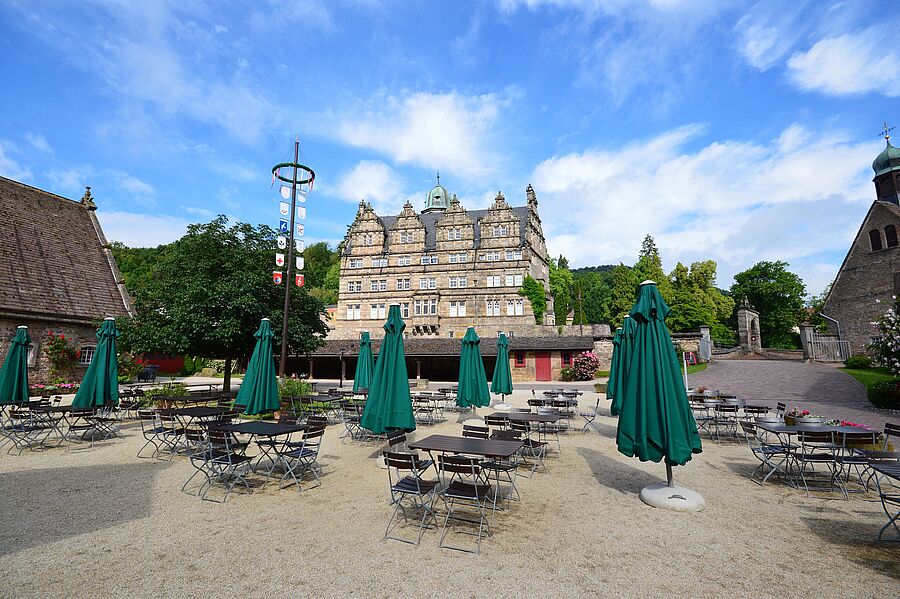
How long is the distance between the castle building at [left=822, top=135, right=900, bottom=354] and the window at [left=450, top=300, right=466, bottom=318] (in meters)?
27.5

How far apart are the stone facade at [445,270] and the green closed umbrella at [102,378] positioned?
1019 inches

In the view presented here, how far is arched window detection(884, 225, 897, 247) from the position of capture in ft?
93.9

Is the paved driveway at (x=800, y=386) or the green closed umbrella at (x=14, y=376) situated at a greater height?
→ the green closed umbrella at (x=14, y=376)

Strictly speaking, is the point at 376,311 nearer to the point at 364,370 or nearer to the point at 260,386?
the point at 364,370

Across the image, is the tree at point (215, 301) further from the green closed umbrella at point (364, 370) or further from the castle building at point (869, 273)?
the castle building at point (869, 273)

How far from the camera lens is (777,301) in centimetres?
4897

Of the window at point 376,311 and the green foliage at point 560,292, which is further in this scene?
the green foliage at point 560,292

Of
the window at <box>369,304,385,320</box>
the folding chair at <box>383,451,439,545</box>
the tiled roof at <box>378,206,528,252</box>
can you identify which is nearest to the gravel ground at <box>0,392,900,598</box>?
the folding chair at <box>383,451,439,545</box>

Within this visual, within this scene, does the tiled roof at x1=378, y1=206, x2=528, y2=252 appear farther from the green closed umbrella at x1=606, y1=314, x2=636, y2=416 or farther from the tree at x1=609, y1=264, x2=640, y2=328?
the green closed umbrella at x1=606, y1=314, x2=636, y2=416

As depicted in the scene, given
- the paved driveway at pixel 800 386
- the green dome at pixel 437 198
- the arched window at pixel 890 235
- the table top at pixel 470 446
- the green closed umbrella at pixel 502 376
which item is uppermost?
the green dome at pixel 437 198

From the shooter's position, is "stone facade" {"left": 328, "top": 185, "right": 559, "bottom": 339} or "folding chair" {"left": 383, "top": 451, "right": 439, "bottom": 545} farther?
"stone facade" {"left": 328, "top": 185, "right": 559, "bottom": 339}

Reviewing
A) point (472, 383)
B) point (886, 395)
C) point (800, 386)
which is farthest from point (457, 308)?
point (886, 395)

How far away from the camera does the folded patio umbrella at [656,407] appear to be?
5684mm

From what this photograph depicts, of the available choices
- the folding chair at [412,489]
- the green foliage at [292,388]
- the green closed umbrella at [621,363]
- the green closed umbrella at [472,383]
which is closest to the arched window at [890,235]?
the green closed umbrella at [621,363]
